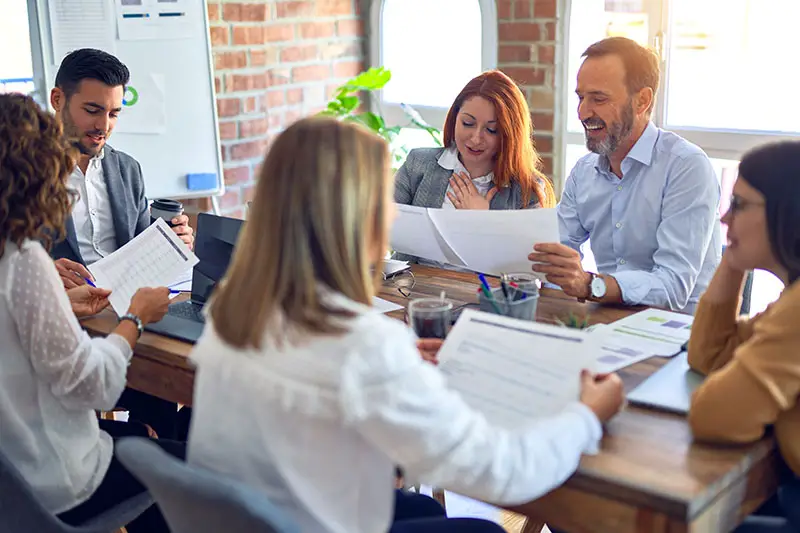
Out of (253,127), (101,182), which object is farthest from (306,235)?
(253,127)

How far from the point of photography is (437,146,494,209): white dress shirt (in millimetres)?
2586

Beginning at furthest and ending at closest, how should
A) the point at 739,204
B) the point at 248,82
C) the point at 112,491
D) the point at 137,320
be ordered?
1. the point at 248,82
2. the point at 137,320
3. the point at 112,491
4. the point at 739,204

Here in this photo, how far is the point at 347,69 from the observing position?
12.8 feet

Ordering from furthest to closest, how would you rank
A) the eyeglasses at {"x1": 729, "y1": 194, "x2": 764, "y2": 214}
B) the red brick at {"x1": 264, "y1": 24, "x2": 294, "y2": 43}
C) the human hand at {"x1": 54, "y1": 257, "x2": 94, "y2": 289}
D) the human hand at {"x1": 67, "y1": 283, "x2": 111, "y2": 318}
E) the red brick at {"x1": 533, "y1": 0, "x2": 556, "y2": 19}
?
the red brick at {"x1": 264, "y1": 24, "x2": 294, "y2": 43} < the red brick at {"x1": 533, "y1": 0, "x2": 556, "y2": 19} < the human hand at {"x1": 54, "y1": 257, "x2": 94, "y2": 289} < the human hand at {"x1": 67, "y1": 283, "x2": 111, "y2": 318} < the eyeglasses at {"x1": 729, "y1": 194, "x2": 764, "y2": 214}

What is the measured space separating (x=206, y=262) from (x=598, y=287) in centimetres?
86

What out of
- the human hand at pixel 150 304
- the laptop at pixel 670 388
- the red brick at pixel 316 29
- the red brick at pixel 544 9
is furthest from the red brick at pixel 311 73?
the laptop at pixel 670 388

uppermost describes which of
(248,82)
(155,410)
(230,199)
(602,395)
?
(248,82)

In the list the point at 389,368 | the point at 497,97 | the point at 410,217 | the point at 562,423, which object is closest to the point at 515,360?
the point at 562,423

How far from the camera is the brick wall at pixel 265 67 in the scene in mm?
3426

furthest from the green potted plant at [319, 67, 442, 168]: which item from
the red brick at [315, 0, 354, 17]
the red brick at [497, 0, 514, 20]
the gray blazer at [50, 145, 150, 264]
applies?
the gray blazer at [50, 145, 150, 264]

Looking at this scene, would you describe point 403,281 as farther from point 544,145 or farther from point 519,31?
point 519,31

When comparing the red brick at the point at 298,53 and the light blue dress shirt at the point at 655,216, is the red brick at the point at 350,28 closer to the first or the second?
the red brick at the point at 298,53

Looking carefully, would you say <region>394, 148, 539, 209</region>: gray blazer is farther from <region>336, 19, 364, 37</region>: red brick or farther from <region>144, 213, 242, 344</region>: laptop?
<region>336, 19, 364, 37</region>: red brick

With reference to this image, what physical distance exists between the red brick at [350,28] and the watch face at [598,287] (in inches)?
88.7
